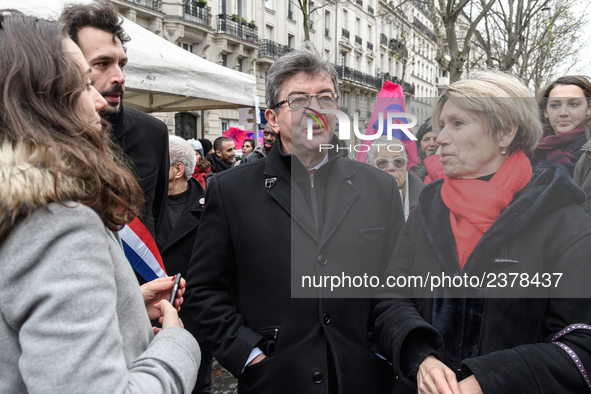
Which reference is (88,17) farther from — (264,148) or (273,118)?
(264,148)

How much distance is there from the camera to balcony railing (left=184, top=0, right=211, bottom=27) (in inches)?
922

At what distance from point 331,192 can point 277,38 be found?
95.9ft

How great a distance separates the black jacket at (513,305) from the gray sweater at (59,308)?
0.91 m

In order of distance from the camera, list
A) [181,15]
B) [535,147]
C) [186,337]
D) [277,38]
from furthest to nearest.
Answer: [277,38], [181,15], [535,147], [186,337]

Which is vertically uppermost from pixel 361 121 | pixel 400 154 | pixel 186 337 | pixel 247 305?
pixel 361 121

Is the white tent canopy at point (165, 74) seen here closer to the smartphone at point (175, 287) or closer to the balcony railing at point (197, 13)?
the smartphone at point (175, 287)

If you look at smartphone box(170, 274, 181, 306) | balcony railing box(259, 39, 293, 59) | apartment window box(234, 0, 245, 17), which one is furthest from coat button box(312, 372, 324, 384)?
apartment window box(234, 0, 245, 17)

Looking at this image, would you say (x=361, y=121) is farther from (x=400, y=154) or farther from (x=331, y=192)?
(x=331, y=192)

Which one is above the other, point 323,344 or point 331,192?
point 331,192

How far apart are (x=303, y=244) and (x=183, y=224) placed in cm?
183

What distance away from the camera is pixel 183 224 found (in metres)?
3.55

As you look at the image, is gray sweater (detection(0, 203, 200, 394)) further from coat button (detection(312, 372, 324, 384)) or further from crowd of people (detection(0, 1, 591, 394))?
coat button (detection(312, 372, 324, 384))

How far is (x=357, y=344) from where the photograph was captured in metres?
1.93

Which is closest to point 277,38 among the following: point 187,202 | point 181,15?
point 181,15
